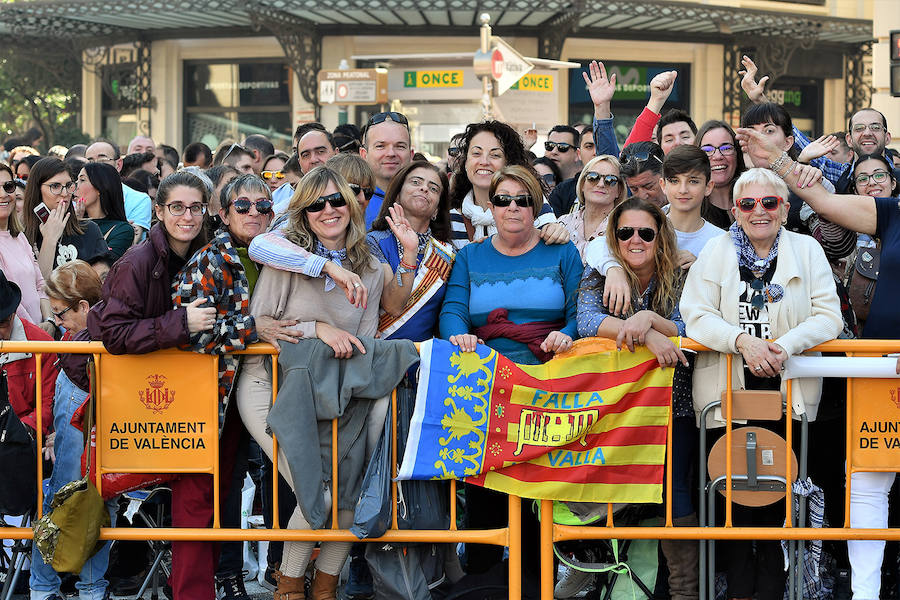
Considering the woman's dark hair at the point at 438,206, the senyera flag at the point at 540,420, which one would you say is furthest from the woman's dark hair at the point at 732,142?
the senyera flag at the point at 540,420

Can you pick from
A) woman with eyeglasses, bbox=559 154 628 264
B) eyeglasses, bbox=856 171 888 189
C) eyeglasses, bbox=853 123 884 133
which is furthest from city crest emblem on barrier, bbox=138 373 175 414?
eyeglasses, bbox=853 123 884 133

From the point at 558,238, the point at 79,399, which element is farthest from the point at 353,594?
the point at 558,238

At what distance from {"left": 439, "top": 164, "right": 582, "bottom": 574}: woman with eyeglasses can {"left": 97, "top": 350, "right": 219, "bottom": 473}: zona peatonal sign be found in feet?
3.73

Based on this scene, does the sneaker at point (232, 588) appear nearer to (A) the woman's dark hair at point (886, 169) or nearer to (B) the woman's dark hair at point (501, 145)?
(B) the woman's dark hair at point (501, 145)

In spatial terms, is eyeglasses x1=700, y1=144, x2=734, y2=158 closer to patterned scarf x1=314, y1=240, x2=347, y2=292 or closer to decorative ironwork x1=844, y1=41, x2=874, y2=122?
patterned scarf x1=314, y1=240, x2=347, y2=292

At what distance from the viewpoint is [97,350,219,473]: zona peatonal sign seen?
487 cm

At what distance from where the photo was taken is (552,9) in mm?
20094

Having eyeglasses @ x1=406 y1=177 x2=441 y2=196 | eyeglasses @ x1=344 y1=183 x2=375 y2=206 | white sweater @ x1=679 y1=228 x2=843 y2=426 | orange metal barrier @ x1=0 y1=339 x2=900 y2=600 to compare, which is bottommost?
orange metal barrier @ x1=0 y1=339 x2=900 y2=600

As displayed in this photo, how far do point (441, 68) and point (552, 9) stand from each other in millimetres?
3418

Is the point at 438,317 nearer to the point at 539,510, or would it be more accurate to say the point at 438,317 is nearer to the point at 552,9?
the point at 539,510

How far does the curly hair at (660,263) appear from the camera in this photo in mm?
5020

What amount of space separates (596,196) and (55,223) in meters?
3.52

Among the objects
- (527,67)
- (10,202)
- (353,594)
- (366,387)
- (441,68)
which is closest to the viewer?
(366,387)

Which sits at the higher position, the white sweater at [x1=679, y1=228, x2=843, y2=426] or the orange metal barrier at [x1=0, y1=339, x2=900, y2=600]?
the white sweater at [x1=679, y1=228, x2=843, y2=426]
